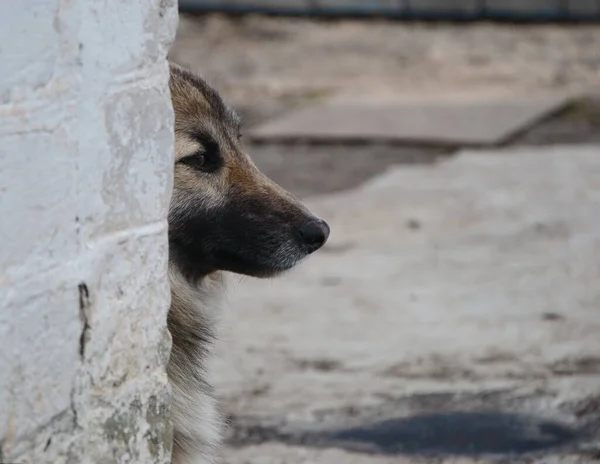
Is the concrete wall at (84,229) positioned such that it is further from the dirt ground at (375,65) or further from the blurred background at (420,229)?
the dirt ground at (375,65)

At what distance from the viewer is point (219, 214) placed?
368 centimetres

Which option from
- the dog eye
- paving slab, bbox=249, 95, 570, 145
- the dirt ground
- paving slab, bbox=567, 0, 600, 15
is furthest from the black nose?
paving slab, bbox=567, 0, 600, 15

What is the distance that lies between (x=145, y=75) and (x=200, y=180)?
97 centimetres

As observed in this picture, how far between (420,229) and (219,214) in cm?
349

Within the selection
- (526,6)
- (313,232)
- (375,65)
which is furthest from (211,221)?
(526,6)

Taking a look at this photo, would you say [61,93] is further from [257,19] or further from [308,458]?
[257,19]

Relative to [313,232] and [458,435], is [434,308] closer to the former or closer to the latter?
[458,435]

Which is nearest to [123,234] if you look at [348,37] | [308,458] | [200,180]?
[200,180]

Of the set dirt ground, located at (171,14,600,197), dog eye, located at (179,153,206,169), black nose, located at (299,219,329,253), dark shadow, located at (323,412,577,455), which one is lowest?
dirt ground, located at (171,14,600,197)

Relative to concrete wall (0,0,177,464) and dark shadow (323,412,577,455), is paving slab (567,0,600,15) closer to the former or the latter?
dark shadow (323,412,577,455)

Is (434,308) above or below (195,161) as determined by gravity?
below

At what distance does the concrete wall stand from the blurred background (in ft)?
4.51

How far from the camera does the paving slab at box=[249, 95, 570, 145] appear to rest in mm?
9180

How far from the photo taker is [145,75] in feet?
8.96
